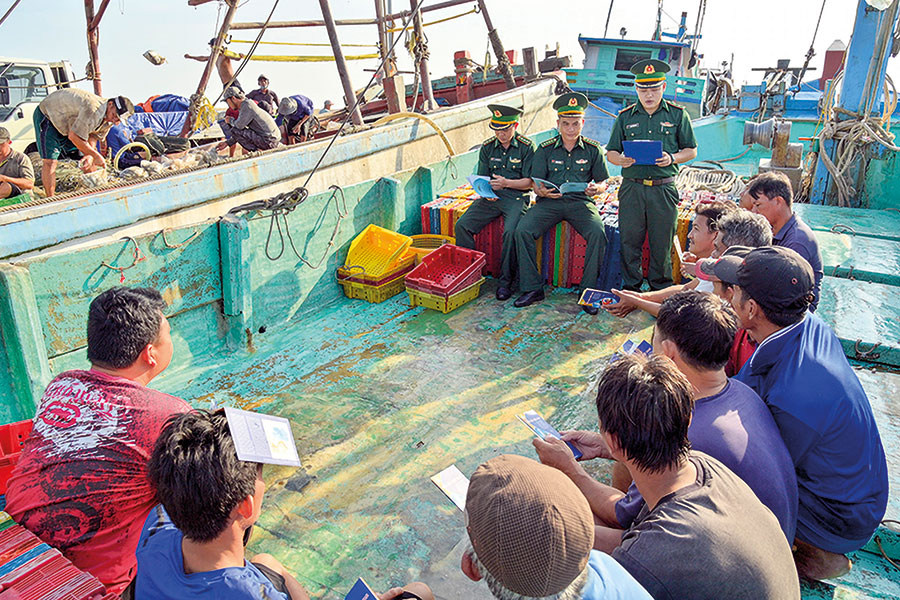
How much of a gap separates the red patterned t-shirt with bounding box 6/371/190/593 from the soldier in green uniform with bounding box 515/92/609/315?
3.69 m

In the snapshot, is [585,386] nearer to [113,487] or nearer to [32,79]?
[113,487]

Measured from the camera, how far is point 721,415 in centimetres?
201

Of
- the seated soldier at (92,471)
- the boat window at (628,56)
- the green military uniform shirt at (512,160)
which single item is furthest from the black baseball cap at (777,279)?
the boat window at (628,56)

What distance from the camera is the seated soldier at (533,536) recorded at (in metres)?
1.21

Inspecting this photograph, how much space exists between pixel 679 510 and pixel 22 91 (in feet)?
41.6

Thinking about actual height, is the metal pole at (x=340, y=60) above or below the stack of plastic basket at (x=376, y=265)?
above

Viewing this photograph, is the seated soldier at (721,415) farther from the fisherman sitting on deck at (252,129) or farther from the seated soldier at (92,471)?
the fisherman sitting on deck at (252,129)

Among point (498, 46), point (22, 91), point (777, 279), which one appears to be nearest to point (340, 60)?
point (498, 46)

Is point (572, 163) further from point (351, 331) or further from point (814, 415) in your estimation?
point (814, 415)

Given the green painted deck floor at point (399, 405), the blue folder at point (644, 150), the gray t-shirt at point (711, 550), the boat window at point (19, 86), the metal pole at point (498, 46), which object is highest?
the metal pole at point (498, 46)

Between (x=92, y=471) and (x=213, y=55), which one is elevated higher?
(x=213, y=55)

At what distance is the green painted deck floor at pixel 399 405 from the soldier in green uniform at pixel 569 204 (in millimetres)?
357

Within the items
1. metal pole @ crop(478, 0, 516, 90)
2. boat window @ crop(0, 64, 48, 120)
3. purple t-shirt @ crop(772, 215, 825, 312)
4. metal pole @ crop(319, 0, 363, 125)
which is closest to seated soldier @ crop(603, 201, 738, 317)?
purple t-shirt @ crop(772, 215, 825, 312)

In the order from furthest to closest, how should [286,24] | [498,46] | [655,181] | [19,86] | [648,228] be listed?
[19,86]
[498,46]
[286,24]
[648,228]
[655,181]
